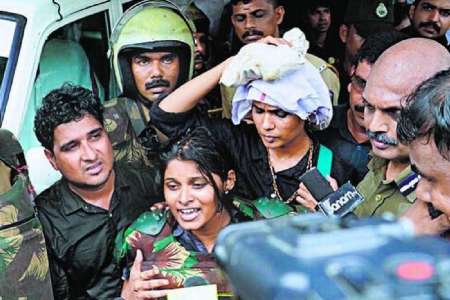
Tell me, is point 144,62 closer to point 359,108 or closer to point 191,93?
point 191,93

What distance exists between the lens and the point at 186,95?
134 inches

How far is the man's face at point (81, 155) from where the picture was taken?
128 inches

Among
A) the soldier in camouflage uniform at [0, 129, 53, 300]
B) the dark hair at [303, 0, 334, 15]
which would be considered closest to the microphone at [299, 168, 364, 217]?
the soldier in camouflage uniform at [0, 129, 53, 300]

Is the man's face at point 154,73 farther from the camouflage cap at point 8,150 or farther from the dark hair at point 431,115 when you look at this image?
the dark hair at point 431,115

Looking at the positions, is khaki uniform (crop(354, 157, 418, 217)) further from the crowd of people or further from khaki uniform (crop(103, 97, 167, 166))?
khaki uniform (crop(103, 97, 167, 166))

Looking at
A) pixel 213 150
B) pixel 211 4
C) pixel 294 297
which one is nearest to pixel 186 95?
pixel 213 150

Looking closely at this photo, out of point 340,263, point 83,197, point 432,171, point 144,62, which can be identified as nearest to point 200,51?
point 144,62

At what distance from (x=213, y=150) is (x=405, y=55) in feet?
2.52

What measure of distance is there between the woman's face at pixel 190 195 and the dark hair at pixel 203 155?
16 millimetres

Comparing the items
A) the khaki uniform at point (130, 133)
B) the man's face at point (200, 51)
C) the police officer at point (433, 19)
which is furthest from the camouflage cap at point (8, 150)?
the police officer at point (433, 19)

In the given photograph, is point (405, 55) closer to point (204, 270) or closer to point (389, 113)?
point (389, 113)

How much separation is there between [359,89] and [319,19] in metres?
2.03

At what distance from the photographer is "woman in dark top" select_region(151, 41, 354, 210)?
10.2 feet

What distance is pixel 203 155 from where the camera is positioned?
3.04 m
